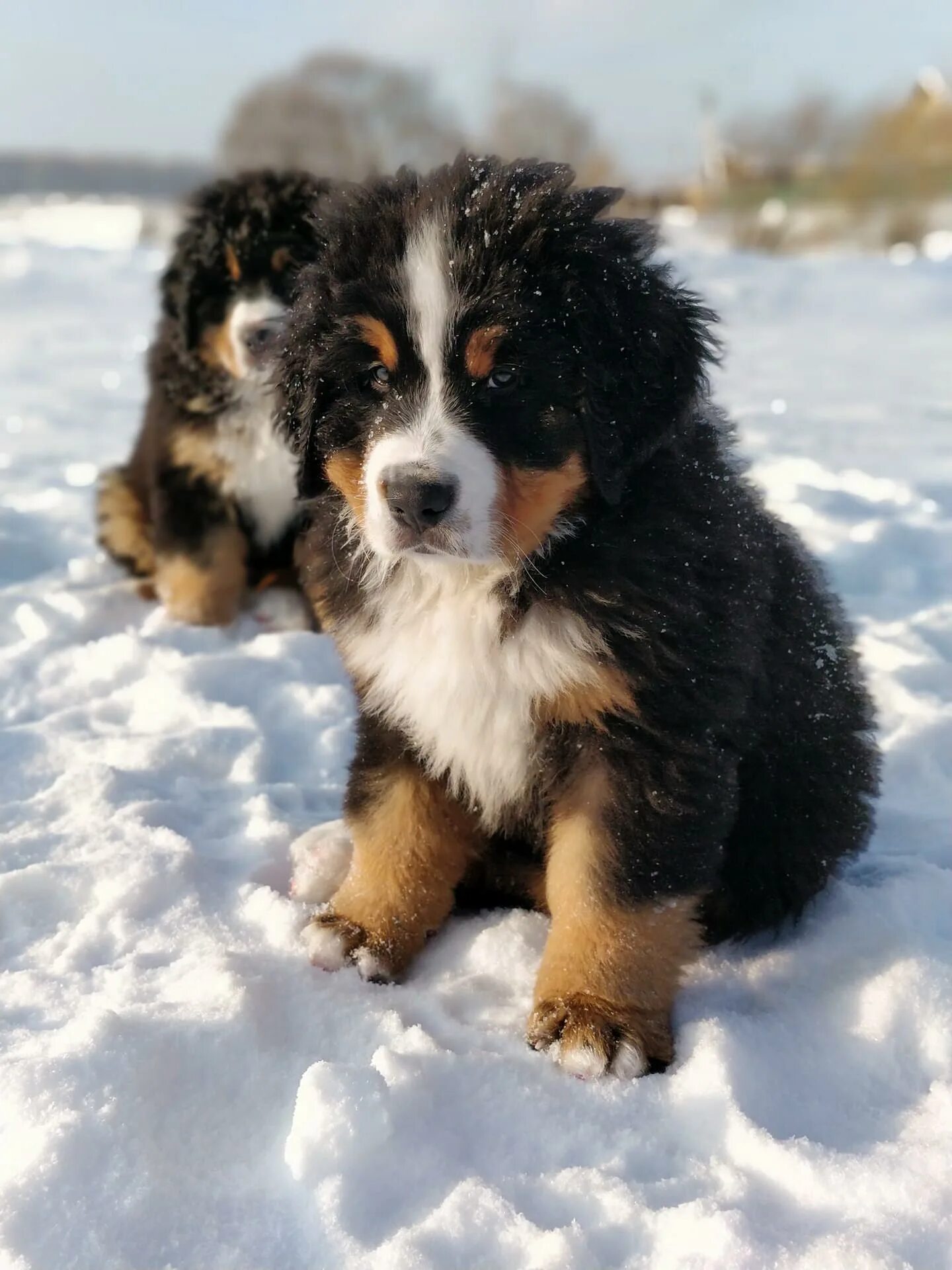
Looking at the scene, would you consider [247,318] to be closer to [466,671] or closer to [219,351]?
[219,351]

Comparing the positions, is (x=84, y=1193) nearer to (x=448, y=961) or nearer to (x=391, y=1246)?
(x=391, y=1246)

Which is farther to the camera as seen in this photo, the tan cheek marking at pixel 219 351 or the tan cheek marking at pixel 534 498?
the tan cheek marking at pixel 219 351

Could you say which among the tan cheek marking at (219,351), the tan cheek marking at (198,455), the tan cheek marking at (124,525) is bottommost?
the tan cheek marking at (124,525)

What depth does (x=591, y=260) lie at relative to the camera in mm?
2236

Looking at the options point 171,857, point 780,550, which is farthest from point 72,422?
point 780,550

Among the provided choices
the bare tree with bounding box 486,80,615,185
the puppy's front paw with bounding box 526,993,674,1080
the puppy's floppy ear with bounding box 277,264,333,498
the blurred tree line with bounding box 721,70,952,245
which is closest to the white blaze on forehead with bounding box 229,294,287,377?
the puppy's floppy ear with bounding box 277,264,333,498

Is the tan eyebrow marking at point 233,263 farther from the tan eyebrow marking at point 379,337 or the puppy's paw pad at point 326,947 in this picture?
the puppy's paw pad at point 326,947

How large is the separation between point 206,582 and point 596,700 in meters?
2.93

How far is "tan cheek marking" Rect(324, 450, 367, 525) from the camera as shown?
2.36 meters

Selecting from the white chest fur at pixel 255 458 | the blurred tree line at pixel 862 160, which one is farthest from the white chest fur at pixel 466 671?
the blurred tree line at pixel 862 160

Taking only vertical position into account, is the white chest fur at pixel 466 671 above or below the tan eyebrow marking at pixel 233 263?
below

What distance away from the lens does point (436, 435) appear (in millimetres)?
2162

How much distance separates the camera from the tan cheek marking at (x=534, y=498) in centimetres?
220

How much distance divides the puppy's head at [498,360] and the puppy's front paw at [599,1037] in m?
0.87
